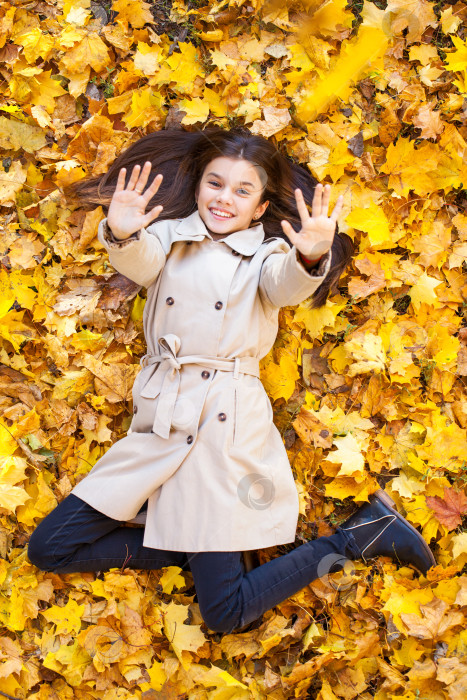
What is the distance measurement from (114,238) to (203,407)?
0.76 m

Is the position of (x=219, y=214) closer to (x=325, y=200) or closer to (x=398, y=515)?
(x=325, y=200)

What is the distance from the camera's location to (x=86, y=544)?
2.61 m

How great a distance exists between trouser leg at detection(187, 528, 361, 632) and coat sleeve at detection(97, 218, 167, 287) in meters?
1.18

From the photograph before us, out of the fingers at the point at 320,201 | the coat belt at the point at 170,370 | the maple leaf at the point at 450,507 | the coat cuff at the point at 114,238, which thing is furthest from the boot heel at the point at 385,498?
the coat cuff at the point at 114,238

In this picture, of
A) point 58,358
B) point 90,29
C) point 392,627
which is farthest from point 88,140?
point 392,627

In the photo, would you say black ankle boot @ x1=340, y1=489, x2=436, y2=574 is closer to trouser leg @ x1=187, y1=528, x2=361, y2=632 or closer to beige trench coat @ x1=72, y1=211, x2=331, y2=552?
trouser leg @ x1=187, y1=528, x2=361, y2=632

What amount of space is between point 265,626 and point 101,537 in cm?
79

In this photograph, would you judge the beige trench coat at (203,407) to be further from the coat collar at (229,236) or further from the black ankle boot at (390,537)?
the black ankle boot at (390,537)

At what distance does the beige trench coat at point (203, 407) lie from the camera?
244 centimetres

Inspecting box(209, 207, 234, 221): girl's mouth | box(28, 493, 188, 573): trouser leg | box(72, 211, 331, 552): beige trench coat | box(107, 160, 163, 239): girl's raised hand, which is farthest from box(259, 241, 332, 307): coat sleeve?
box(28, 493, 188, 573): trouser leg

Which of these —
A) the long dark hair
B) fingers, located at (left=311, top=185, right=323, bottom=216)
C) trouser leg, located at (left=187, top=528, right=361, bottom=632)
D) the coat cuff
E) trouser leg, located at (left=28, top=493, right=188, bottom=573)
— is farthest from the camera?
the long dark hair

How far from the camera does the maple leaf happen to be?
104 inches

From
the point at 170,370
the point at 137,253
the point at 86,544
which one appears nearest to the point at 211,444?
the point at 170,370

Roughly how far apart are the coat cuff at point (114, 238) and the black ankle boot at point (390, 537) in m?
1.54
